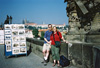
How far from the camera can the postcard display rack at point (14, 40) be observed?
7031mm

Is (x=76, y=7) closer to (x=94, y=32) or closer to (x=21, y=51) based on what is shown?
(x=94, y=32)

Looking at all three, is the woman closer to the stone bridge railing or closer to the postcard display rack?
the stone bridge railing

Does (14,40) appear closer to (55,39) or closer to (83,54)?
(55,39)

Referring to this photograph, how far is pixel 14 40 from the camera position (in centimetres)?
710

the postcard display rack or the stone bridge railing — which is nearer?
the stone bridge railing

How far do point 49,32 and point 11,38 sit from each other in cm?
273

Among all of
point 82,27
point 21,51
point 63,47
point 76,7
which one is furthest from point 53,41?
point 21,51

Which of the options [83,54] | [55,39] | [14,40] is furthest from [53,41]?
[14,40]

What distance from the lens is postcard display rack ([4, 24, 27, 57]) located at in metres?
7.03

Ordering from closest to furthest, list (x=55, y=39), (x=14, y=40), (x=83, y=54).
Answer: (x=83, y=54), (x=55, y=39), (x=14, y=40)

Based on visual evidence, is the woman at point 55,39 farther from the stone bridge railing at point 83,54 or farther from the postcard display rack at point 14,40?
the postcard display rack at point 14,40

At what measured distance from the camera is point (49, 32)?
Answer: 5.32 meters

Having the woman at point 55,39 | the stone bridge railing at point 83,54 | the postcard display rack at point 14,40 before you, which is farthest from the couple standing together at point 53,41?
the postcard display rack at point 14,40

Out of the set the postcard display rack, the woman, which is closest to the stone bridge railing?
the woman
